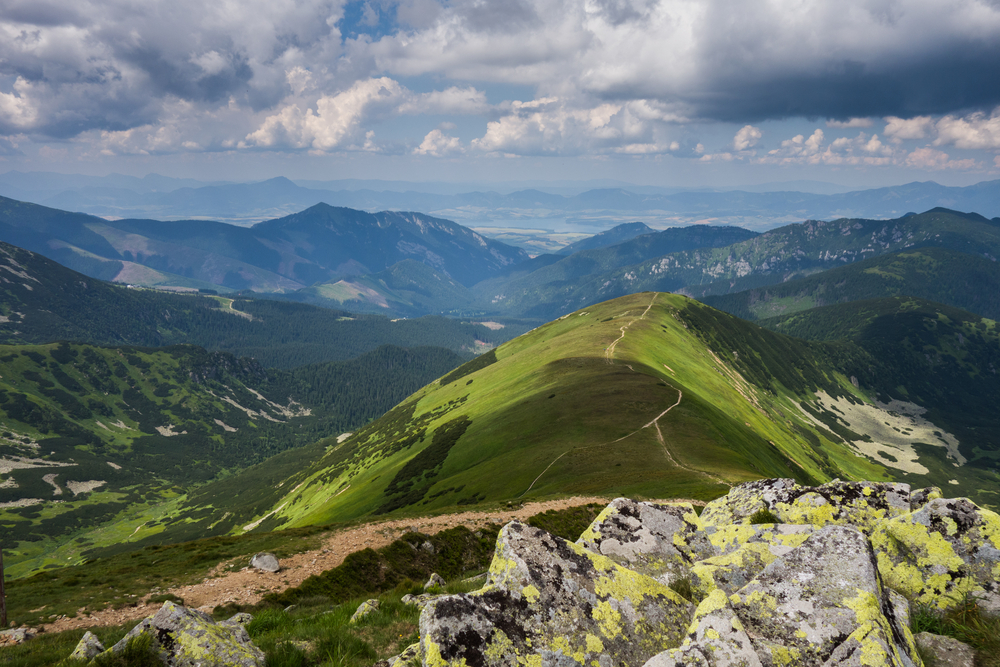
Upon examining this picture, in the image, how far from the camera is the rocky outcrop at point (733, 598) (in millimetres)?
8953

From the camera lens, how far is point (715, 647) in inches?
343

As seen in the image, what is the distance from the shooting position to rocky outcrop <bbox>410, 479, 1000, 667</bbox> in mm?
8953

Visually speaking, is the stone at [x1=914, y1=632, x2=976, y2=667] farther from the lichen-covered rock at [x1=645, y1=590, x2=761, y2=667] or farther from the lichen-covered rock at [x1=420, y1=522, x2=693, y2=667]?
the lichen-covered rock at [x1=420, y1=522, x2=693, y2=667]

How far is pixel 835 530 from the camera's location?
443 inches

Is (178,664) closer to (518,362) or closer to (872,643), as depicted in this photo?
(872,643)

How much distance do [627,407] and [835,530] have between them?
89.8m

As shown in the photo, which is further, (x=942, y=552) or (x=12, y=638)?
(x=12, y=638)

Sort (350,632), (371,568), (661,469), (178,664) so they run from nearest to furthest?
(178,664) < (350,632) < (371,568) < (661,469)

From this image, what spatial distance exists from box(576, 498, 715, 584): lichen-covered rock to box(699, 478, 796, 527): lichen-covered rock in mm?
2088

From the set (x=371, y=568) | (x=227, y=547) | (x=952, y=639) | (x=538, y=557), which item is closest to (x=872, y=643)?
(x=952, y=639)

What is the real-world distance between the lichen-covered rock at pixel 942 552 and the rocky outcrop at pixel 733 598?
0.03 metres

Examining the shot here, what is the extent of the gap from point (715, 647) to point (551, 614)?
11.5ft

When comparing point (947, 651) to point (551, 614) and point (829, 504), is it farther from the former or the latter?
point (551, 614)

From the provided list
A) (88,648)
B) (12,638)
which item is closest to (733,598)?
(88,648)
